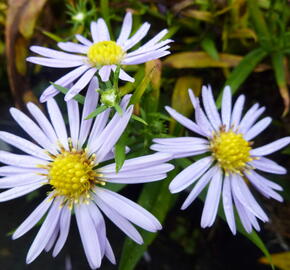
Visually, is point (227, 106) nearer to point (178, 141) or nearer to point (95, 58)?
point (178, 141)

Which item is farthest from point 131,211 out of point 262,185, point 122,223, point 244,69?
point 244,69

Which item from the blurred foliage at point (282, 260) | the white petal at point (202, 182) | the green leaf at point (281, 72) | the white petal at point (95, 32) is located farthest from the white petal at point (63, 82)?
the blurred foliage at point (282, 260)

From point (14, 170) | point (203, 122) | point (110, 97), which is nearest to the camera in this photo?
point (110, 97)

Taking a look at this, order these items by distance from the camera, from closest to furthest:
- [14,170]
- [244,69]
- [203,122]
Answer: [14,170], [203,122], [244,69]

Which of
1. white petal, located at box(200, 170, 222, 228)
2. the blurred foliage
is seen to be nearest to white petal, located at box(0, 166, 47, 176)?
white petal, located at box(200, 170, 222, 228)

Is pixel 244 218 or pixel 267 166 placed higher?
pixel 267 166

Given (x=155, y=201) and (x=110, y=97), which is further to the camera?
(x=155, y=201)

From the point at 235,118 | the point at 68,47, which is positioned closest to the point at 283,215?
the point at 235,118
